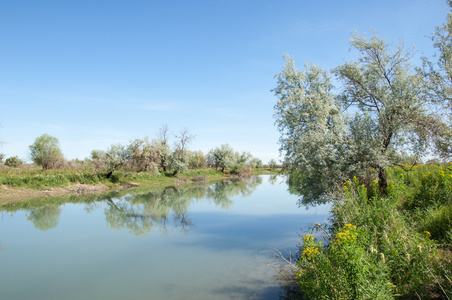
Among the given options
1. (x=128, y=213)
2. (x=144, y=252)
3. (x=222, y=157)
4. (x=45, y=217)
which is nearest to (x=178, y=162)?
(x=222, y=157)

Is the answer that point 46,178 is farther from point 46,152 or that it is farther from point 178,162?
point 178,162

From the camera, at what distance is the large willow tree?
10.1 metres

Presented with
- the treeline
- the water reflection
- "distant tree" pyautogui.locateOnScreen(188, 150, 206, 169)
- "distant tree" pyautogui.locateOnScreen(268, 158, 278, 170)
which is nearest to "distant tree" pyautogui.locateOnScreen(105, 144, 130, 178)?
the treeline

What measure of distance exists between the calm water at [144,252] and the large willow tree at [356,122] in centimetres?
323

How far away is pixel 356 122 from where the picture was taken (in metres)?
10.8

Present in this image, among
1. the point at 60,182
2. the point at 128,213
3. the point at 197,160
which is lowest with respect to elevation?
the point at 128,213

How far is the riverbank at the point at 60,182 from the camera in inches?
911

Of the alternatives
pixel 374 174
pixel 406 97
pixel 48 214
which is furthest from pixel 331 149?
pixel 48 214

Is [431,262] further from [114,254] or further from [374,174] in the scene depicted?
[114,254]

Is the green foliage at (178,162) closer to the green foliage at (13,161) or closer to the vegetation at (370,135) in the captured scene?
the green foliage at (13,161)

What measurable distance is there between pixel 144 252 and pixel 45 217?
9766 millimetres

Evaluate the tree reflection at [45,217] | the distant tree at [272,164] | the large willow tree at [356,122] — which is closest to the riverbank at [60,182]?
the tree reflection at [45,217]

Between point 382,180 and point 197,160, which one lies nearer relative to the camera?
point 382,180

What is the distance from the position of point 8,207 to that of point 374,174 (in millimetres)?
22511
